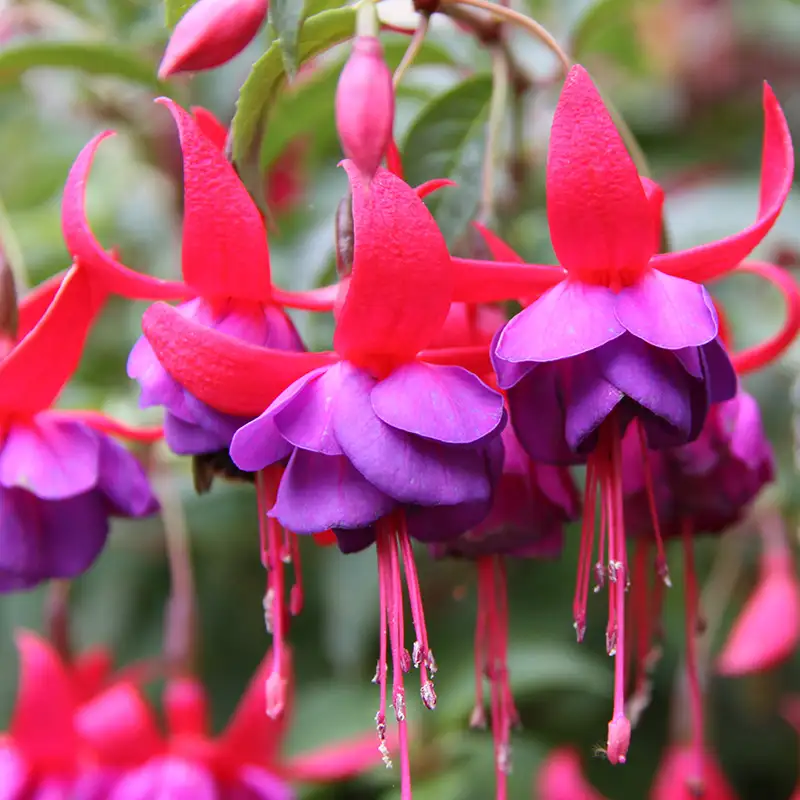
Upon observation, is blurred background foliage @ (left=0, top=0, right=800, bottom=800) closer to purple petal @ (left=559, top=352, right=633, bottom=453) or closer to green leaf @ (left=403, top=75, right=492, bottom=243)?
green leaf @ (left=403, top=75, right=492, bottom=243)

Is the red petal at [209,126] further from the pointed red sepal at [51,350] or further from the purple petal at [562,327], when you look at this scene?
the purple petal at [562,327]

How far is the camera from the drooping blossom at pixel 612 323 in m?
0.58

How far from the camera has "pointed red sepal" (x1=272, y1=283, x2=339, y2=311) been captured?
66cm

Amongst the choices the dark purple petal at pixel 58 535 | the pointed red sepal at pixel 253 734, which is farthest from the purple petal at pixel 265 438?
the pointed red sepal at pixel 253 734

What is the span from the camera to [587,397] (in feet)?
1.95

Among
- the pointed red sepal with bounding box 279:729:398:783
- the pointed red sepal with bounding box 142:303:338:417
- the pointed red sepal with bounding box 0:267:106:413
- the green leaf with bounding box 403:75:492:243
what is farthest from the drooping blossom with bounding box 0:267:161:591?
the pointed red sepal with bounding box 279:729:398:783

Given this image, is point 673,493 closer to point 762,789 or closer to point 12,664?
point 762,789

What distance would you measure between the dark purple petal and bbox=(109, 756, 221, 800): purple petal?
0.85 ft

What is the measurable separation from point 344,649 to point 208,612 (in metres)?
0.38

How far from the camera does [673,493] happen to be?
74cm

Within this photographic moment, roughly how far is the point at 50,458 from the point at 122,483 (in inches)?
2.3

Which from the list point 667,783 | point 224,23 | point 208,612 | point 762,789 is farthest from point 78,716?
point 762,789

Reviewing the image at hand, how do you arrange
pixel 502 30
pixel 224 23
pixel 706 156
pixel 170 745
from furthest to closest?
pixel 706 156 < pixel 170 745 < pixel 502 30 < pixel 224 23

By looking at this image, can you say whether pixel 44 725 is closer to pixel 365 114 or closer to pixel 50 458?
pixel 50 458
